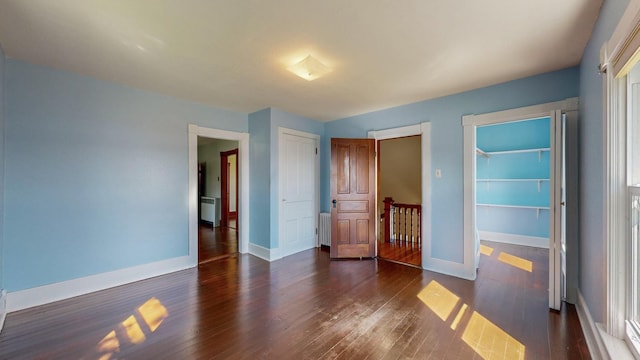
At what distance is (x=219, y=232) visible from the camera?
21.0 feet

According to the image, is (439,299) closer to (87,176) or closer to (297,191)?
(297,191)

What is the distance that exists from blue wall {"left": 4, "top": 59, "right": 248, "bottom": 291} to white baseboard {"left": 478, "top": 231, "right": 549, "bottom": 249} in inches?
224

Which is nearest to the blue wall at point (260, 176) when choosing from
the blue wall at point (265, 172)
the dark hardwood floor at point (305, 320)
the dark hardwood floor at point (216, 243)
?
the blue wall at point (265, 172)

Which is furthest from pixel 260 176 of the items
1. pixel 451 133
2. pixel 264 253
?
pixel 451 133

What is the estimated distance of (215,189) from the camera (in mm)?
7617

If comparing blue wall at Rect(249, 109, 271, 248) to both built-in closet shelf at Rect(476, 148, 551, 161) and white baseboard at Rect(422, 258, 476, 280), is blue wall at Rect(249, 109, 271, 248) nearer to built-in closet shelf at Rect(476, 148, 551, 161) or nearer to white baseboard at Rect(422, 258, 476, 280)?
white baseboard at Rect(422, 258, 476, 280)

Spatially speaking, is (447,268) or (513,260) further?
(513,260)

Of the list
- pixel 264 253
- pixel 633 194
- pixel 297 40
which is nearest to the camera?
pixel 633 194

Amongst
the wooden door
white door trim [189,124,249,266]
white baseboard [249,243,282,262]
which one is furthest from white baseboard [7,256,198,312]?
the wooden door

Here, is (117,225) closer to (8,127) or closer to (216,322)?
(8,127)

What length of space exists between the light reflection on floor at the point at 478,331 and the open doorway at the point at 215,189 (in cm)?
424

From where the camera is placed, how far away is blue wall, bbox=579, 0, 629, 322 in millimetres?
1751

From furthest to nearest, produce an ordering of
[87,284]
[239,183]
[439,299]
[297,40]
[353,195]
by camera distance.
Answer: [239,183]
[353,195]
[87,284]
[439,299]
[297,40]

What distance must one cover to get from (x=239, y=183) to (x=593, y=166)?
14.4 feet
